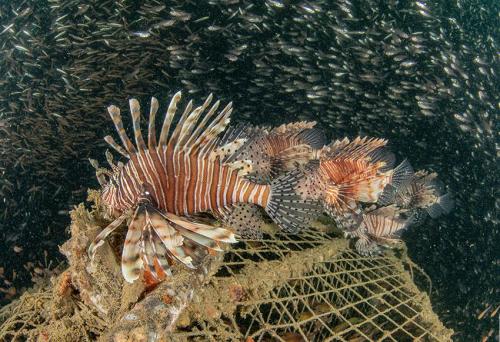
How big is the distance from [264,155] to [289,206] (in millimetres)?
966

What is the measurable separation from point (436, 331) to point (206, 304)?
2.05 metres

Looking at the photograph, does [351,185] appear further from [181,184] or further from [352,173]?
[181,184]

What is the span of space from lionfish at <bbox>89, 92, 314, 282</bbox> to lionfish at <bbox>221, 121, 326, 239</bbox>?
110 mm

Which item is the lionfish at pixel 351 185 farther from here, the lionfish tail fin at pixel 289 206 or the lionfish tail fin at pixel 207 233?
the lionfish tail fin at pixel 207 233

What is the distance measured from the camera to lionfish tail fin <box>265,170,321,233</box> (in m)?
2.83

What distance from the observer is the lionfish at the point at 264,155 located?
2.70 m

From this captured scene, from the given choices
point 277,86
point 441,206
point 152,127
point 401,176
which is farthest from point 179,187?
point 277,86

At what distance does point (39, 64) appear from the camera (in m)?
7.92

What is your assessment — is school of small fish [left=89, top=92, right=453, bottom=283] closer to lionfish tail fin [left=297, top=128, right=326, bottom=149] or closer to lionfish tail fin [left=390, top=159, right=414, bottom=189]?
lionfish tail fin [left=390, top=159, right=414, bottom=189]

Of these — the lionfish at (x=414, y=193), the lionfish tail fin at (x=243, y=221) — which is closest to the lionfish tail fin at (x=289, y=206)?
the lionfish tail fin at (x=243, y=221)

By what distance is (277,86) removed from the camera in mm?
9250

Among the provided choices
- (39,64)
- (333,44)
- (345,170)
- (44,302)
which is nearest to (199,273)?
(44,302)

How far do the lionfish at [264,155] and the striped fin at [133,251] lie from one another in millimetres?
867

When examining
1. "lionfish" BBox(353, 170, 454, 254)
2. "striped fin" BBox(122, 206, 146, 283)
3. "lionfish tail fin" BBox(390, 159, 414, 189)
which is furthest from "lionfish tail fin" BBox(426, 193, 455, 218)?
"striped fin" BBox(122, 206, 146, 283)
